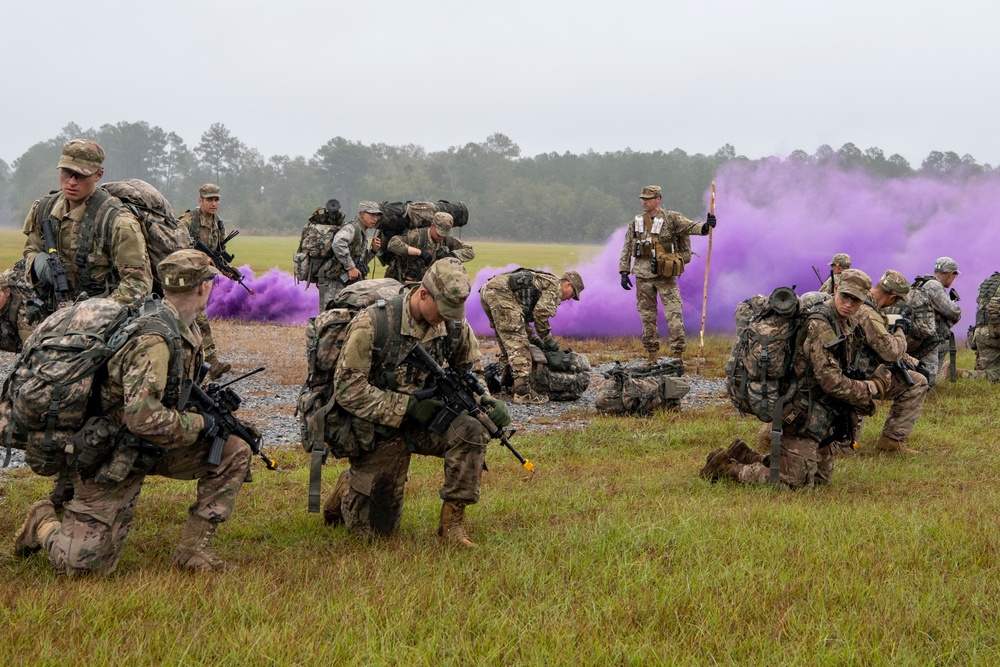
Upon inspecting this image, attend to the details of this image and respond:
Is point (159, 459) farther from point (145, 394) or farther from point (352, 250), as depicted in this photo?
point (352, 250)

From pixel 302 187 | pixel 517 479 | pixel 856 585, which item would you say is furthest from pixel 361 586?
pixel 302 187

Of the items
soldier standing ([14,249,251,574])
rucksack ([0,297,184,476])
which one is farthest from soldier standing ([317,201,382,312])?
rucksack ([0,297,184,476])

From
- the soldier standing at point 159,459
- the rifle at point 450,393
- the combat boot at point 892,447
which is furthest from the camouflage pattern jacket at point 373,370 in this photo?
the combat boot at point 892,447

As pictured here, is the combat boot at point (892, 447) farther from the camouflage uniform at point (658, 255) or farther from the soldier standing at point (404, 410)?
the camouflage uniform at point (658, 255)

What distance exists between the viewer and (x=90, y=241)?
6898 mm

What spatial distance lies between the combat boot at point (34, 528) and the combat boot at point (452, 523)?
2240mm

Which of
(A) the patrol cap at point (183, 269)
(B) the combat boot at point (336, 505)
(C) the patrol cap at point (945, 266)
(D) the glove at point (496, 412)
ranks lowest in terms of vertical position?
(B) the combat boot at point (336, 505)

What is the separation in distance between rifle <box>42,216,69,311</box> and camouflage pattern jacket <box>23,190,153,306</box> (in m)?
0.05

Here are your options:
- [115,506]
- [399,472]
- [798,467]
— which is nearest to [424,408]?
[399,472]

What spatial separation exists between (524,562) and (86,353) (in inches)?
102

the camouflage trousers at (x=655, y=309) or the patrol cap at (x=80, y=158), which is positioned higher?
the patrol cap at (x=80, y=158)

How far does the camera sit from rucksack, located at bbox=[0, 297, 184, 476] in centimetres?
484

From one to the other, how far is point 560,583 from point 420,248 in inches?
360

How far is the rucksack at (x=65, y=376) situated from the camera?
4844 millimetres
